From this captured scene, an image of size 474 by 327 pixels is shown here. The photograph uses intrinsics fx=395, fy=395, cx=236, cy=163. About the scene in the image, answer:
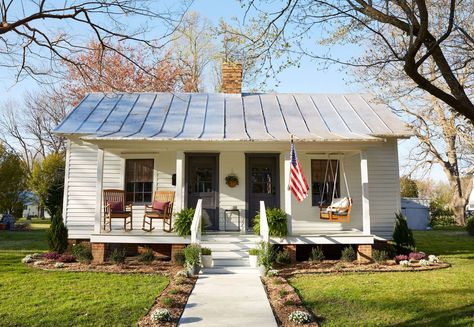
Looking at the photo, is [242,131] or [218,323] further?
[242,131]

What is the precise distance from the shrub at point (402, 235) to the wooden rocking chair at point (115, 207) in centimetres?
702

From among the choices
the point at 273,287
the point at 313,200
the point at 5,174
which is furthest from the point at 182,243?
the point at 5,174

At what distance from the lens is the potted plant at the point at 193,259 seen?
26.9 feet

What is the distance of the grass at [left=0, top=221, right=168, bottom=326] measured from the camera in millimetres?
5320

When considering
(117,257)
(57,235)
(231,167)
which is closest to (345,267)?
(231,167)

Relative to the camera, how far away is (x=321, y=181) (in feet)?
38.5

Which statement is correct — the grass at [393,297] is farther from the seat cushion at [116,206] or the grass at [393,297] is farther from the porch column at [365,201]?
the seat cushion at [116,206]

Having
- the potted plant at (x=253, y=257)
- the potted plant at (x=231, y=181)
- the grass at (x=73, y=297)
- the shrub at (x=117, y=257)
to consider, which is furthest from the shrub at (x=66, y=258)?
the potted plant at (x=231, y=181)

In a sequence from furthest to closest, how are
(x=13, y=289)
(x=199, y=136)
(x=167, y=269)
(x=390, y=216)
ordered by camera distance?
(x=390, y=216)
(x=199, y=136)
(x=167, y=269)
(x=13, y=289)

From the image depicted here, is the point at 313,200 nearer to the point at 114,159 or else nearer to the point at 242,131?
the point at 242,131

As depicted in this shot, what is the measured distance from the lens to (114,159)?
11680mm

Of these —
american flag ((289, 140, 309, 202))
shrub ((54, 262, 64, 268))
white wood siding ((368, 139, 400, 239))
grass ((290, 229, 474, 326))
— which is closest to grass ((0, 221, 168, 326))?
shrub ((54, 262, 64, 268))

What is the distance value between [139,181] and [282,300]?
6.68 m

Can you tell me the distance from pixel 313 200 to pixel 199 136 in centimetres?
392
